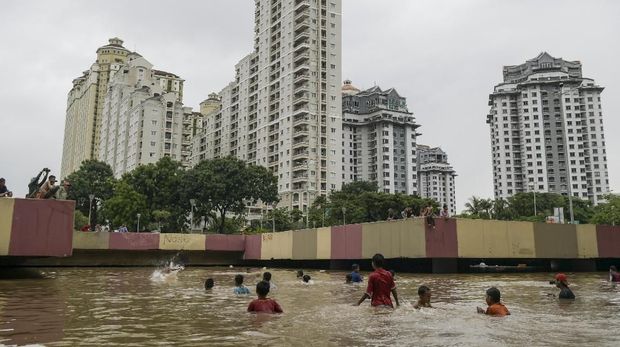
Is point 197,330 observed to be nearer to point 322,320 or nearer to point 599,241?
point 322,320

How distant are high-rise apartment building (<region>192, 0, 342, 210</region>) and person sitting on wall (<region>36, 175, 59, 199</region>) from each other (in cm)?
7679

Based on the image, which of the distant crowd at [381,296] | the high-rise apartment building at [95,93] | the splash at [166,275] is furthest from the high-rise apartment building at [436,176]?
the distant crowd at [381,296]

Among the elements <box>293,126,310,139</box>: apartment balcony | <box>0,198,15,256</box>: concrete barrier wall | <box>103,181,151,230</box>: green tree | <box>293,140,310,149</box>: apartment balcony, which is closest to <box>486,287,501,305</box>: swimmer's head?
<box>0,198,15,256</box>: concrete barrier wall

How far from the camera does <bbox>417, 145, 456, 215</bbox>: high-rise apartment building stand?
609ft

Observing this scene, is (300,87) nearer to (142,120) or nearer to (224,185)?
(224,185)

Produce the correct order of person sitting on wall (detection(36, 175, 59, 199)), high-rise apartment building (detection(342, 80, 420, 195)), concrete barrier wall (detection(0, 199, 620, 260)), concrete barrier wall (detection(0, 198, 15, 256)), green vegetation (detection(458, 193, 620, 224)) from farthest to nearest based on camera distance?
high-rise apartment building (detection(342, 80, 420, 195)) → green vegetation (detection(458, 193, 620, 224)) → person sitting on wall (detection(36, 175, 59, 199)) → concrete barrier wall (detection(0, 199, 620, 260)) → concrete barrier wall (detection(0, 198, 15, 256))

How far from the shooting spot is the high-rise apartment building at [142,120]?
118 meters

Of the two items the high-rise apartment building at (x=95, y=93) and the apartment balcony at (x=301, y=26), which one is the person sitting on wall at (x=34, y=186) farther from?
the high-rise apartment building at (x=95, y=93)

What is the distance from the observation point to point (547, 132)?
474ft

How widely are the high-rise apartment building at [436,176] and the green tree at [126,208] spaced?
5062 inches

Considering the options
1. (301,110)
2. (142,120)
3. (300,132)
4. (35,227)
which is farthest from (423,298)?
(142,120)

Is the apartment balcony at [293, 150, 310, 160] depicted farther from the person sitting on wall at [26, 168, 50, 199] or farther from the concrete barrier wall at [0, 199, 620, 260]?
the person sitting on wall at [26, 168, 50, 199]

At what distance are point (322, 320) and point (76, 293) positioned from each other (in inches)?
392

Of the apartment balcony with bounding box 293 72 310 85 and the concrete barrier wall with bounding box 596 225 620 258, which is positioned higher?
the apartment balcony with bounding box 293 72 310 85
